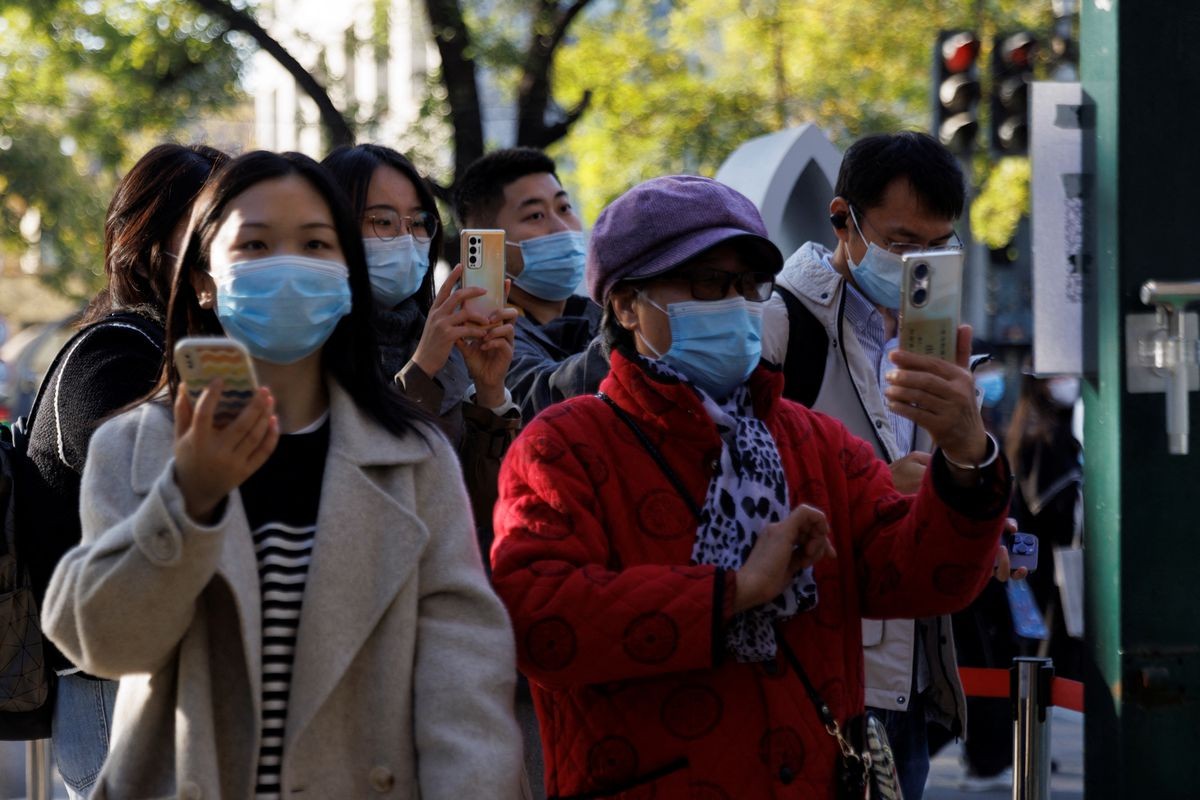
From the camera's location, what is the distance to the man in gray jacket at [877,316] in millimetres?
3832

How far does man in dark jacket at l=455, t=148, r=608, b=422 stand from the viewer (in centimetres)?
466

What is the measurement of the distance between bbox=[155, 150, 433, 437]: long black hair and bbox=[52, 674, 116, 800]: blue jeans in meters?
0.90

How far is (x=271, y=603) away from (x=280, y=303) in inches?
18.3

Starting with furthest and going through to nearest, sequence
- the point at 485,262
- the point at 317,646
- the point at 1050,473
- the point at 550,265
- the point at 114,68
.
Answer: the point at 114,68
the point at 1050,473
the point at 550,265
the point at 485,262
the point at 317,646

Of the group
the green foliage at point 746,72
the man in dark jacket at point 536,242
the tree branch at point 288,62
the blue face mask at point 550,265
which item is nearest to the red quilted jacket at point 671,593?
the man in dark jacket at point 536,242

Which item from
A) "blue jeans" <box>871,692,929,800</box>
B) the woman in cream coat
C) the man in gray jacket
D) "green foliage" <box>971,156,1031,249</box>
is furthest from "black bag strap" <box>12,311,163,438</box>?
"green foliage" <box>971,156,1031,249</box>

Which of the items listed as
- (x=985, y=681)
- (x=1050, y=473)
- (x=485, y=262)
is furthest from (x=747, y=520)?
(x=1050, y=473)

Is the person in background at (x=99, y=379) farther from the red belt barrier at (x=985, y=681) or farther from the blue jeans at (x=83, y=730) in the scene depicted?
the red belt barrier at (x=985, y=681)

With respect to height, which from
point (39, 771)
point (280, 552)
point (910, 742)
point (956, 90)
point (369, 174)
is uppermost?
point (956, 90)

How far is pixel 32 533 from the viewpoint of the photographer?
11.8 ft

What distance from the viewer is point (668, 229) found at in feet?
9.84

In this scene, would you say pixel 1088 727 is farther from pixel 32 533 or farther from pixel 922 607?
pixel 32 533

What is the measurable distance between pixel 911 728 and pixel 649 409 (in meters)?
Result: 1.27

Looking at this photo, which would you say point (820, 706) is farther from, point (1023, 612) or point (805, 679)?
point (1023, 612)
